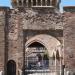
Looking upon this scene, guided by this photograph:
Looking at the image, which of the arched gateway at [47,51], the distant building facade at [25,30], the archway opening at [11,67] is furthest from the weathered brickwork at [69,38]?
the arched gateway at [47,51]

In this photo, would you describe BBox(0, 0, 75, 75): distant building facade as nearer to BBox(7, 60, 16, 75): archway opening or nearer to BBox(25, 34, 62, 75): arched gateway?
BBox(7, 60, 16, 75): archway opening

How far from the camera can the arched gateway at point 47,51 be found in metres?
24.4

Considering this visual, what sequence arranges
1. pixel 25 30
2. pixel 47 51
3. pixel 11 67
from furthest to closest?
pixel 47 51 → pixel 11 67 → pixel 25 30

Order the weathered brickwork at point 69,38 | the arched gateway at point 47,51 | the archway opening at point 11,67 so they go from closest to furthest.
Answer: the weathered brickwork at point 69,38 < the archway opening at point 11,67 < the arched gateway at point 47,51

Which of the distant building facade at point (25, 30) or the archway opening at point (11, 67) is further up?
the distant building facade at point (25, 30)

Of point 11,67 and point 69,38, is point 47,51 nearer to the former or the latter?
point 11,67

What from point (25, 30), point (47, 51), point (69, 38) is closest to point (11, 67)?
point (25, 30)

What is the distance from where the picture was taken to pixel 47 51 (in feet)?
110

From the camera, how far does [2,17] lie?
19.3 meters

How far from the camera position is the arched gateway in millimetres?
24362

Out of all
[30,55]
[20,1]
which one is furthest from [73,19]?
[20,1]

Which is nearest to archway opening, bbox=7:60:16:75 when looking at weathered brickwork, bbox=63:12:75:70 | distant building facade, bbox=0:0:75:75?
distant building facade, bbox=0:0:75:75

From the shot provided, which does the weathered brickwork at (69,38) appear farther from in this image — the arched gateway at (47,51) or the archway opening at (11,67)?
the arched gateway at (47,51)

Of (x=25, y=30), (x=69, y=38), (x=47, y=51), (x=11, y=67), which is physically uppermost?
(x=47, y=51)
